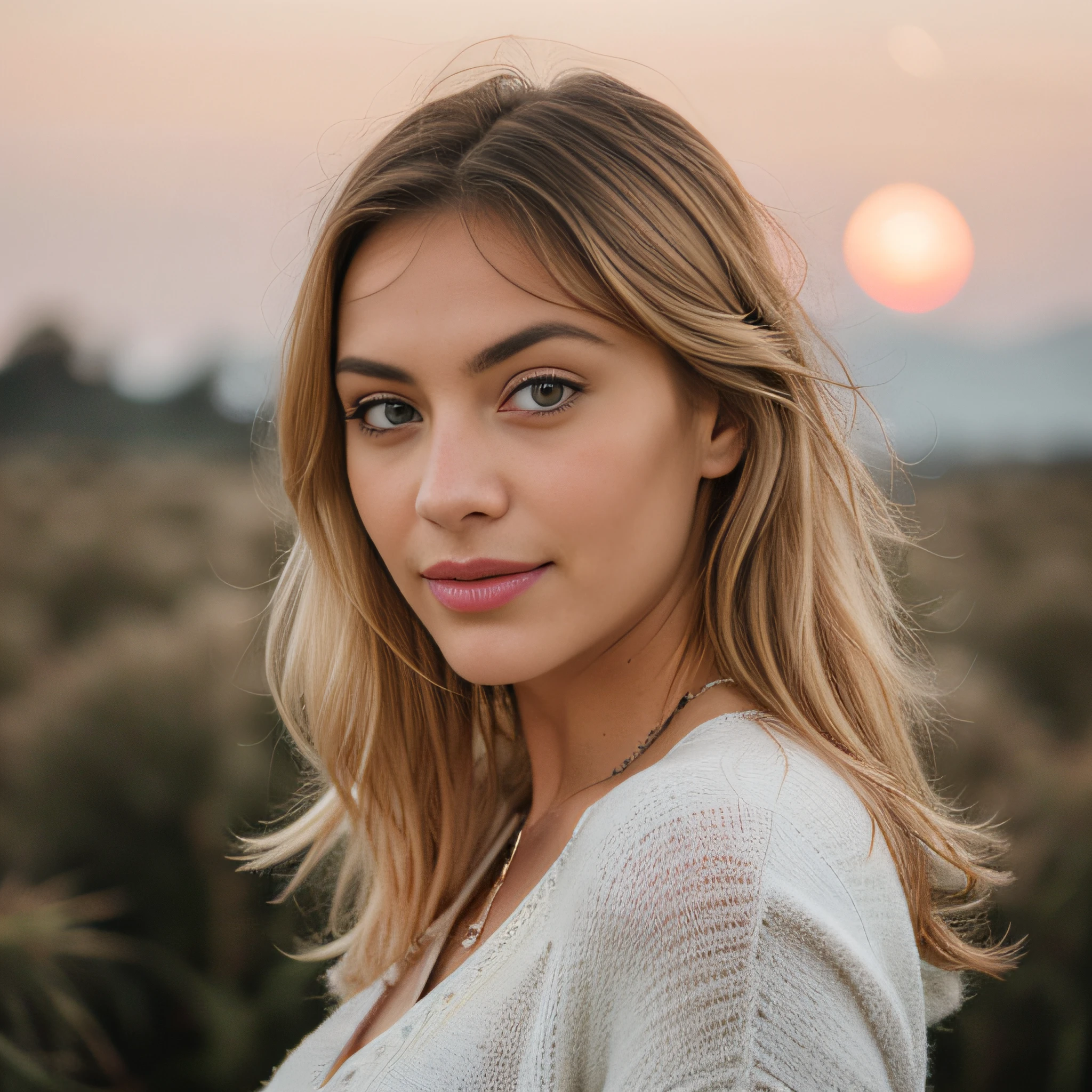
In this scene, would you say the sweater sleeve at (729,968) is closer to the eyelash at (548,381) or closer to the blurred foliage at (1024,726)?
the eyelash at (548,381)

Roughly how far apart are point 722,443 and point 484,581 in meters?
0.38

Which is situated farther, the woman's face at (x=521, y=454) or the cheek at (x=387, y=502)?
the cheek at (x=387, y=502)

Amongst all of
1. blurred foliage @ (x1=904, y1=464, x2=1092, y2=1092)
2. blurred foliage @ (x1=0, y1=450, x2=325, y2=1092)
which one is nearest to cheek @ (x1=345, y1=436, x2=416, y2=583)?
blurred foliage @ (x1=904, y1=464, x2=1092, y2=1092)

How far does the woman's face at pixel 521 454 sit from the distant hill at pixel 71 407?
319 centimetres

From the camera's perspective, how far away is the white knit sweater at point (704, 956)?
86cm

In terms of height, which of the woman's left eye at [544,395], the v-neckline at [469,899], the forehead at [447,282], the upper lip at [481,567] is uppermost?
the forehead at [447,282]

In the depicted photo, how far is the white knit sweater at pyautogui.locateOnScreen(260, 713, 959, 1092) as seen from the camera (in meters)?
0.86

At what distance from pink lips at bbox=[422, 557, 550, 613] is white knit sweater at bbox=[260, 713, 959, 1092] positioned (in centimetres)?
27

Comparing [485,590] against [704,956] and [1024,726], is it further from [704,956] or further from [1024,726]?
[1024,726]

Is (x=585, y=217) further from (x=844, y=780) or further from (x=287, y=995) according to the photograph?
(x=287, y=995)

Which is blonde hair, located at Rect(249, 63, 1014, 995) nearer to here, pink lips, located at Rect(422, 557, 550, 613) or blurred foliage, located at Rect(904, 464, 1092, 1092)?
pink lips, located at Rect(422, 557, 550, 613)

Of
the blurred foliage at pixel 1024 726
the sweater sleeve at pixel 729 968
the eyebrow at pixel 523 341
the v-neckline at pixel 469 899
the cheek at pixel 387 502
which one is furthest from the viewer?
the blurred foliage at pixel 1024 726

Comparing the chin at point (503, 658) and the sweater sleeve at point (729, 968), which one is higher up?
the chin at point (503, 658)

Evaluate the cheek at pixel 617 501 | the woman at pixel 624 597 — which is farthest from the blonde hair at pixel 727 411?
the cheek at pixel 617 501
